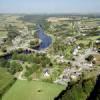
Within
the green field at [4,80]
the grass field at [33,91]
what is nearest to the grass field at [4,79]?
the green field at [4,80]

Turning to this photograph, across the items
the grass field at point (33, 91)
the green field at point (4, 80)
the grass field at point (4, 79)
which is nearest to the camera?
the grass field at point (33, 91)

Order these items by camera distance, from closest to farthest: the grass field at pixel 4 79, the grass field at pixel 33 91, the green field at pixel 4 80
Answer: the grass field at pixel 33 91, the green field at pixel 4 80, the grass field at pixel 4 79

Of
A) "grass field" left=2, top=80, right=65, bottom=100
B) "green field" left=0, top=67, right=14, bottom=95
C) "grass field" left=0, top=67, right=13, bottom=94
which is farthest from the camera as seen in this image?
"grass field" left=0, top=67, right=13, bottom=94

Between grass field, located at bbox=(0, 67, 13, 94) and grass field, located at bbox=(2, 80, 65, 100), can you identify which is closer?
grass field, located at bbox=(2, 80, 65, 100)

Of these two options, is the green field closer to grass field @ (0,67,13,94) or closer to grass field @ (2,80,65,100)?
grass field @ (0,67,13,94)

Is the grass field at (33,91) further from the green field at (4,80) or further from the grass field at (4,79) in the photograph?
the grass field at (4,79)

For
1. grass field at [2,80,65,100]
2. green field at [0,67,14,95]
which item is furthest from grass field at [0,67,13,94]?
grass field at [2,80,65,100]

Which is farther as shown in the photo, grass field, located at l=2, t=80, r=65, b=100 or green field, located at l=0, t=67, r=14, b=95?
green field, located at l=0, t=67, r=14, b=95

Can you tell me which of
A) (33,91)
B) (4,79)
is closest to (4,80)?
(4,79)

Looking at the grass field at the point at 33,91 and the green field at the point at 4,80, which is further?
the green field at the point at 4,80

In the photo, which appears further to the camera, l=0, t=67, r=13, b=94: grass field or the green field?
l=0, t=67, r=13, b=94: grass field

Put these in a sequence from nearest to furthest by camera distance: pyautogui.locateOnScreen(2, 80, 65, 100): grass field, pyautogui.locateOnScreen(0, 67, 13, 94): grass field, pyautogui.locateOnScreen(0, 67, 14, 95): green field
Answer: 1. pyautogui.locateOnScreen(2, 80, 65, 100): grass field
2. pyautogui.locateOnScreen(0, 67, 14, 95): green field
3. pyautogui.locateOnScreen(0, 67, 13, 94): grass field
